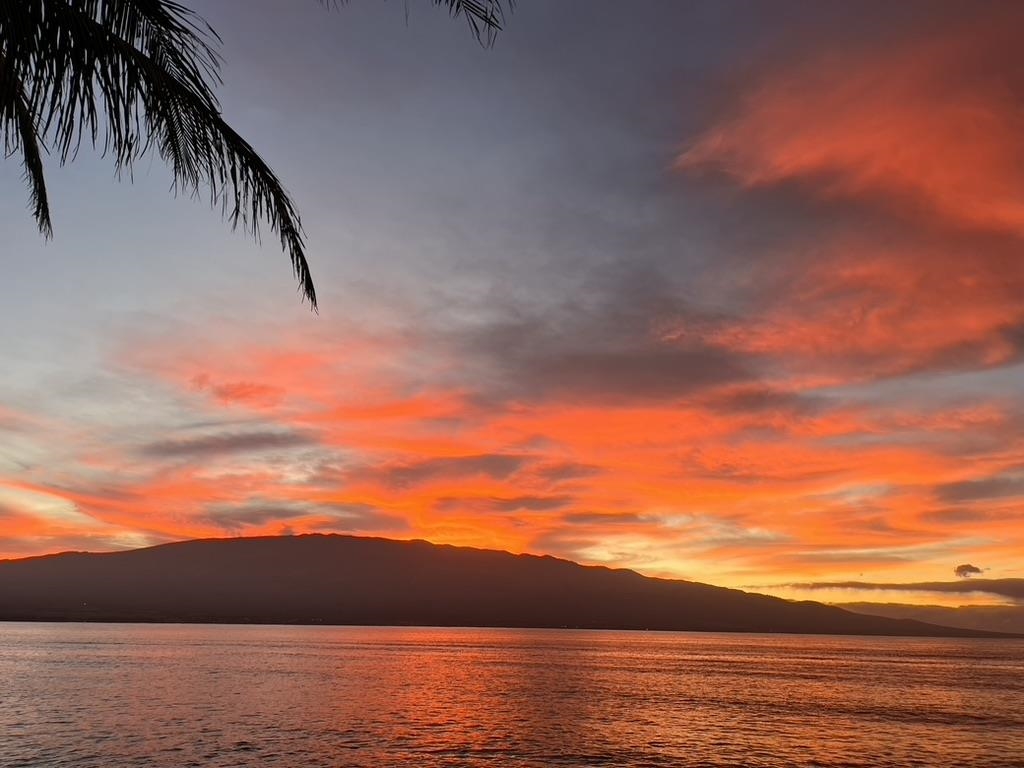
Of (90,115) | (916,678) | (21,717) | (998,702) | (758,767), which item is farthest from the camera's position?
(916,678)

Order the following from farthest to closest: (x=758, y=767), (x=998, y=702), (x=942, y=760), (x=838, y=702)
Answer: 1. (x=998, y=702)
2. (x=838, y=702)
3. (x=942, y=760)
4. (x=758, y=767)

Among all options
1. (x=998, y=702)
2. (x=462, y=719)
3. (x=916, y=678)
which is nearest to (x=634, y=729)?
(x=462, y=719)

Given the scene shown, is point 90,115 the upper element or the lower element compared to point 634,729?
upper

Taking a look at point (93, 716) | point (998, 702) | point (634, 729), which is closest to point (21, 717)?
point (93, 716)

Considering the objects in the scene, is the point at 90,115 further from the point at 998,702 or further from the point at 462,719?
the point at 998,702

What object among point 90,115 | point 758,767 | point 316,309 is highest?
point 90,115

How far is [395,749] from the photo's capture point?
50.2 meters

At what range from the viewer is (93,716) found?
61.8 metres

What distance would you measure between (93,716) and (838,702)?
74.3 m

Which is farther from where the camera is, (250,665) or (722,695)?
(250,665)

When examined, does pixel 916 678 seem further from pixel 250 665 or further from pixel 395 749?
pixel 395 749

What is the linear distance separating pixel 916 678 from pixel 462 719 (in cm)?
10895

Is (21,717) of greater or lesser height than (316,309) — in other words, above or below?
below

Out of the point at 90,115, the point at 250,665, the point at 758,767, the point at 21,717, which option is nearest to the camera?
the point at 90,115
